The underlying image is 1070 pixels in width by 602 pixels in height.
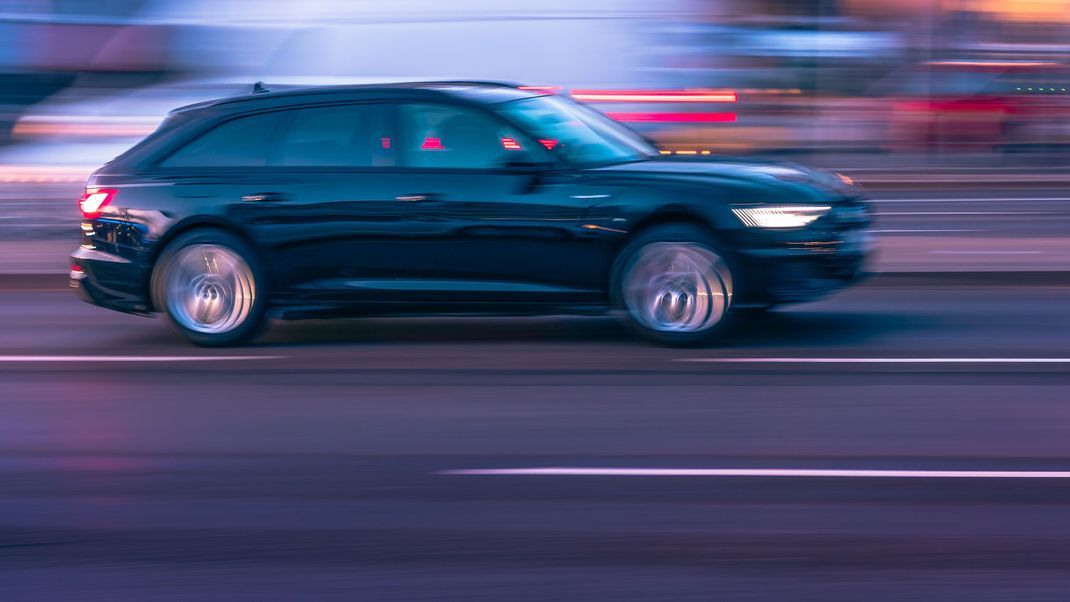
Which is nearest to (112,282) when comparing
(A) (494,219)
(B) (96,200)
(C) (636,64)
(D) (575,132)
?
(B) (96,200)

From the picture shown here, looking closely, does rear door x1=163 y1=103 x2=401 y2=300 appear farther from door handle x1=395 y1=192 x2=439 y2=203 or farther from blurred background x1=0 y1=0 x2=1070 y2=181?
blurred background x1=0 y1=0 x2=1070 y2=181

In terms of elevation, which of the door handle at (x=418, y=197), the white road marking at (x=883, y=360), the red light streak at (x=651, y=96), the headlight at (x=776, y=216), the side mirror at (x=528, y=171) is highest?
the red light streak at (x=651, y=96)

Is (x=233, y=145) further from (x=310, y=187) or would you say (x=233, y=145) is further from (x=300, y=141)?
(x=310, y=187)

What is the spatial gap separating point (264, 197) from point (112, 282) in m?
1.15

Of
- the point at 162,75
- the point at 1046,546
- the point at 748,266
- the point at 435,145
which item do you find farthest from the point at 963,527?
the point at 162,75

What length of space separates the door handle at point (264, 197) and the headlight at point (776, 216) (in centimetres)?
266

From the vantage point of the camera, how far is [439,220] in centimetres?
889

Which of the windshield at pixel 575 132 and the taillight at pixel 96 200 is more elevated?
the windshield at pixel 575 132

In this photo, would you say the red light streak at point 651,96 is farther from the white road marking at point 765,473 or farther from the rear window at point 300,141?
the white road marking at point 765,473

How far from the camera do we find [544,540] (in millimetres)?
5207

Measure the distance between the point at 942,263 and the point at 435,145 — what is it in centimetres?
486

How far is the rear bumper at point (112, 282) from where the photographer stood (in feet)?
30.7

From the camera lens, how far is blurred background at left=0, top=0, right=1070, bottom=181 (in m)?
21.1

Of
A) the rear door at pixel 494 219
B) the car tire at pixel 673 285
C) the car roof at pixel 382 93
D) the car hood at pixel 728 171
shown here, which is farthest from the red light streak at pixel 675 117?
the car tire at pixel 673 285
